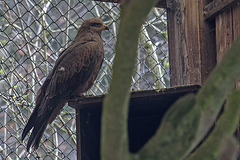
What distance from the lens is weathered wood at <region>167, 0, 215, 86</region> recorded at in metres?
3.18

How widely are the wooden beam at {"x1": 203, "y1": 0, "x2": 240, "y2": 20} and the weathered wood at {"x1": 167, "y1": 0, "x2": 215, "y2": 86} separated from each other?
6cm

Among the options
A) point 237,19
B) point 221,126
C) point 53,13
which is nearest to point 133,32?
point 221,126

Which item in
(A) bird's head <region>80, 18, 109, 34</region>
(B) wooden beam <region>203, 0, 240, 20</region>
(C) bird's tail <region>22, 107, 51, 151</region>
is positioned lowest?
(C) bird's tail <region>22, 107, 51, 151</region>

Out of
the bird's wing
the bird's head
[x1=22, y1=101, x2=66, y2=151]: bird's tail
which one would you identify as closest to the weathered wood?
the bird's wing

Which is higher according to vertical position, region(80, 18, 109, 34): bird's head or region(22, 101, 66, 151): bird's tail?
region(80, 18, 109, 34): bird's head

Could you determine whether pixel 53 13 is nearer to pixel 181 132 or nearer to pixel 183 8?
pixel 183 8

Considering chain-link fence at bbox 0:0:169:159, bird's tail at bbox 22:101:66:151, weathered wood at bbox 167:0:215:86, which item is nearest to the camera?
weathered wood at bbox 167:0:215:86

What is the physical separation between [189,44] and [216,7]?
0.38 meters

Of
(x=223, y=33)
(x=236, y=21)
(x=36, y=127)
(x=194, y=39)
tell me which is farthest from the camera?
(x=36, y=127)

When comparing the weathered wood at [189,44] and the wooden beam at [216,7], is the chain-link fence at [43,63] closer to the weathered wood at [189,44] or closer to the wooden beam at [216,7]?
the weathered wood at [189,44]

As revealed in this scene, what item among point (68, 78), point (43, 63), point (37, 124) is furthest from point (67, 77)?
point (43, 63)

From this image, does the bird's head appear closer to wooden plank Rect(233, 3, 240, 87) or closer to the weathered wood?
the weathered wood

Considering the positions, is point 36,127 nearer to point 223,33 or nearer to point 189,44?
point 189,44

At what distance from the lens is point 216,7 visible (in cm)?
302
